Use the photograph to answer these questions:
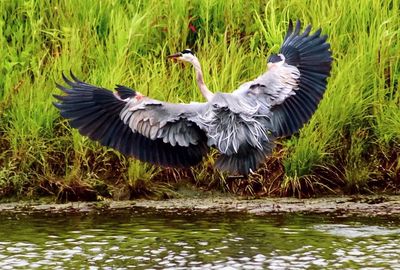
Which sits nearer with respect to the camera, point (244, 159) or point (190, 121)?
point (190, 121)

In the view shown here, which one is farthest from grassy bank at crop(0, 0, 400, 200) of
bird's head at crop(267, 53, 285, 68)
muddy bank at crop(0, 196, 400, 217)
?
bird's head at crop(267, 53, 285, 68)

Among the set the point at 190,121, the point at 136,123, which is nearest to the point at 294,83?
the point at 190,121

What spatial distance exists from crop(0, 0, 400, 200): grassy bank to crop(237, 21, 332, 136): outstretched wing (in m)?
0.41

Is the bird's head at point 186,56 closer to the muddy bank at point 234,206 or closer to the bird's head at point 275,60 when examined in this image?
Answer: the bird's head at point 275,60

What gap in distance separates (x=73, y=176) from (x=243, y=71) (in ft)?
4.93

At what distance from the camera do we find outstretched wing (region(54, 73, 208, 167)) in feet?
22.8

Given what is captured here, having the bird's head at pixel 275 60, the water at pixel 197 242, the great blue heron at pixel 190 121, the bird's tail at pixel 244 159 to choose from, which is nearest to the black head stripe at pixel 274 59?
the bird's head at pixel 275 60

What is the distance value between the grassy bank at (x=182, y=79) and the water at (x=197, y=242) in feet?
1.74

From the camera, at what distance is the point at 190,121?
698 cm

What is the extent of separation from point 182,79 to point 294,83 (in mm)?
1180

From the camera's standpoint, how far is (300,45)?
7641 mm

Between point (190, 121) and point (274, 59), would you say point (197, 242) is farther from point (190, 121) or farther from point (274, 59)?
point (274, 59)

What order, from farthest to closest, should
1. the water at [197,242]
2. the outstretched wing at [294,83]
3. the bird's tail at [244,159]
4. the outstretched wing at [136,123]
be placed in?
1. the outstretched wing at [294,83]
2. the bird's tail at [244,159]
3. the outstretched wing at [136,123]
4. the water at [197,242]

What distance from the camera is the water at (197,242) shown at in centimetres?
600
